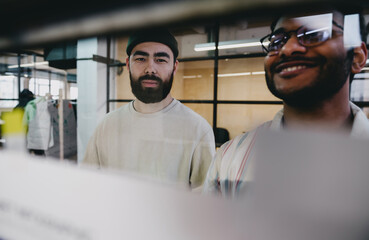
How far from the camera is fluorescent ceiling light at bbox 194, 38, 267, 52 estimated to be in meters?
0.85

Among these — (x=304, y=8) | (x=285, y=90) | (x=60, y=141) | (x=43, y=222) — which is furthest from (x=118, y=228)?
(x=304, y=8)

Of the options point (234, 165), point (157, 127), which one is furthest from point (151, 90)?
point (234, 165)

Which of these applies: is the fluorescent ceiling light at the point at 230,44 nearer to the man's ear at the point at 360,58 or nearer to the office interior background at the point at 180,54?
the office interior background at the point at 180,54

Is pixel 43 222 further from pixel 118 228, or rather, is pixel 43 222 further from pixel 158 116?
pixel 158 116

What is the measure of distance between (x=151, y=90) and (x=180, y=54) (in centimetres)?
24

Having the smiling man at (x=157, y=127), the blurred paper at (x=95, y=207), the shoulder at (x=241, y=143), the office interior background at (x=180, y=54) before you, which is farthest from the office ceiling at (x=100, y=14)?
the blurred paper at (x=95, y=207)

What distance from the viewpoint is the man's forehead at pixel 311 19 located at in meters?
0.70

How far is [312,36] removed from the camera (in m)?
0.73

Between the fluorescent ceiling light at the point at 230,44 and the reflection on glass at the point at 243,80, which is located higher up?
the fluorescent ceiling light at the point at 230,44

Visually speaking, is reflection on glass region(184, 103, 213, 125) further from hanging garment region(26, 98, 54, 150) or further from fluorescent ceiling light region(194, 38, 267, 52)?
hanging garment region(26, 98, 54, 150)

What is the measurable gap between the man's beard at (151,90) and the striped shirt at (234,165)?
0.40m

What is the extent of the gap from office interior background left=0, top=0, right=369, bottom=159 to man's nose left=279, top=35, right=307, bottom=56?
0.26ft

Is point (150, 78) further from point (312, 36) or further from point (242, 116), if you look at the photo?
point (312, 36)

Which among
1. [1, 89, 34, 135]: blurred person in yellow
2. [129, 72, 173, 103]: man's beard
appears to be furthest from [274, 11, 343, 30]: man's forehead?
[1, 89, 34, 135]: blurred person in yellow
